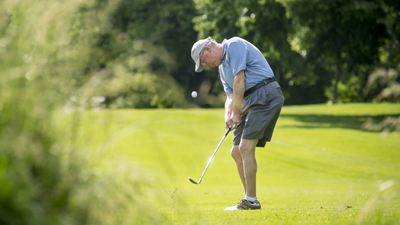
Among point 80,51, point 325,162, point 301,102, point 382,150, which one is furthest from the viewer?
point 301,102

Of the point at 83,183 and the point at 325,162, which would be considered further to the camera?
the point at 325,162

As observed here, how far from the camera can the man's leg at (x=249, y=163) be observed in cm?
566

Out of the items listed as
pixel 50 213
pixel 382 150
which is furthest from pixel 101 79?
pixel 382 150

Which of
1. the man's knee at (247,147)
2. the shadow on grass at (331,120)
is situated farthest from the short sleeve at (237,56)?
the shadow on grass at (331,120)

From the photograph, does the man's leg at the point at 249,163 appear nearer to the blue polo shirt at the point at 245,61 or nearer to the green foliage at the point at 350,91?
the blue polo shirt at the point at 245,61

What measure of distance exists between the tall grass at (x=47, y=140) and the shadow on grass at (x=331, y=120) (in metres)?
16.6

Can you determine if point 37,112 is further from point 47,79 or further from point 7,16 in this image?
point 7,16

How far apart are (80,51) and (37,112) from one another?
453mm

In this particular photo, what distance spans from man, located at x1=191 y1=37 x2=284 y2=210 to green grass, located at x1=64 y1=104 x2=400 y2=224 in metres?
0.52

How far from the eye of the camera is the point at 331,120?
68.7ft

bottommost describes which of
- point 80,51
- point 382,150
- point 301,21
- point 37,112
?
point 382,150

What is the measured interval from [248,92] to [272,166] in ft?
23.8

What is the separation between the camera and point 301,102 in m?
49.4

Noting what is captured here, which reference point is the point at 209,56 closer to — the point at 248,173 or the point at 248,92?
the point at 248,92
